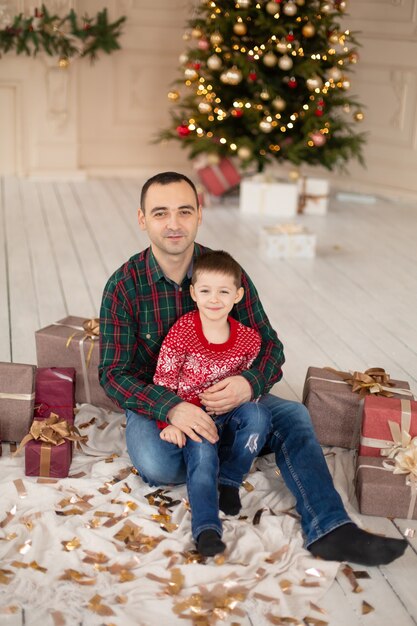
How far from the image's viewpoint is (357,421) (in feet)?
8.55

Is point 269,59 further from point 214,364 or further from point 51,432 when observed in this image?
point 51,432

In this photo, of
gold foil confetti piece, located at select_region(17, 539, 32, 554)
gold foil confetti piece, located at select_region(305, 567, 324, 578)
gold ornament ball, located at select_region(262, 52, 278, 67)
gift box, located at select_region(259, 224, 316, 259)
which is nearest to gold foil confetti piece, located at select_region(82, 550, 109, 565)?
gold foil confetti piece, located at select_region(17, 539, 32, 554)

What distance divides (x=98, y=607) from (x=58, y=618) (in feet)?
0.30

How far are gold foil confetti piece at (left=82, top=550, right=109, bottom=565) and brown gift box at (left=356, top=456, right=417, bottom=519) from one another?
735 millimetres

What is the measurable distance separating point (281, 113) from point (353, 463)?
3.42 m

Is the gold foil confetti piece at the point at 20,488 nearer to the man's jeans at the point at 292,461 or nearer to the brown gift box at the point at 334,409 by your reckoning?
the man's jeans at the point at 292,461

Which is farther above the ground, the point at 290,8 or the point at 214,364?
the point at 290,8

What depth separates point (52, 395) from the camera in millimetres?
2627

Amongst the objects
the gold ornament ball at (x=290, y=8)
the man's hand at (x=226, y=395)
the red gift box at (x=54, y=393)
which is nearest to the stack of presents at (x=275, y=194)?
the gold ornament ball at (x=290, y=8)

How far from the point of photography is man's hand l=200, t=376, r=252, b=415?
2273 millimetres

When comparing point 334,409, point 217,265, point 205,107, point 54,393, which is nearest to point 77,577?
point 54,393

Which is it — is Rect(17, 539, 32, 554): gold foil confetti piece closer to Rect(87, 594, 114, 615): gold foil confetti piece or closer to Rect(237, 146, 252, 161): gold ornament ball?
Rect(87, 594, 114, 615): gold foil confetti piece

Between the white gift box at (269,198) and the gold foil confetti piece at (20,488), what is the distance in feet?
12.2

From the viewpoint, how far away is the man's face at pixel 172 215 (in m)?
2.32
